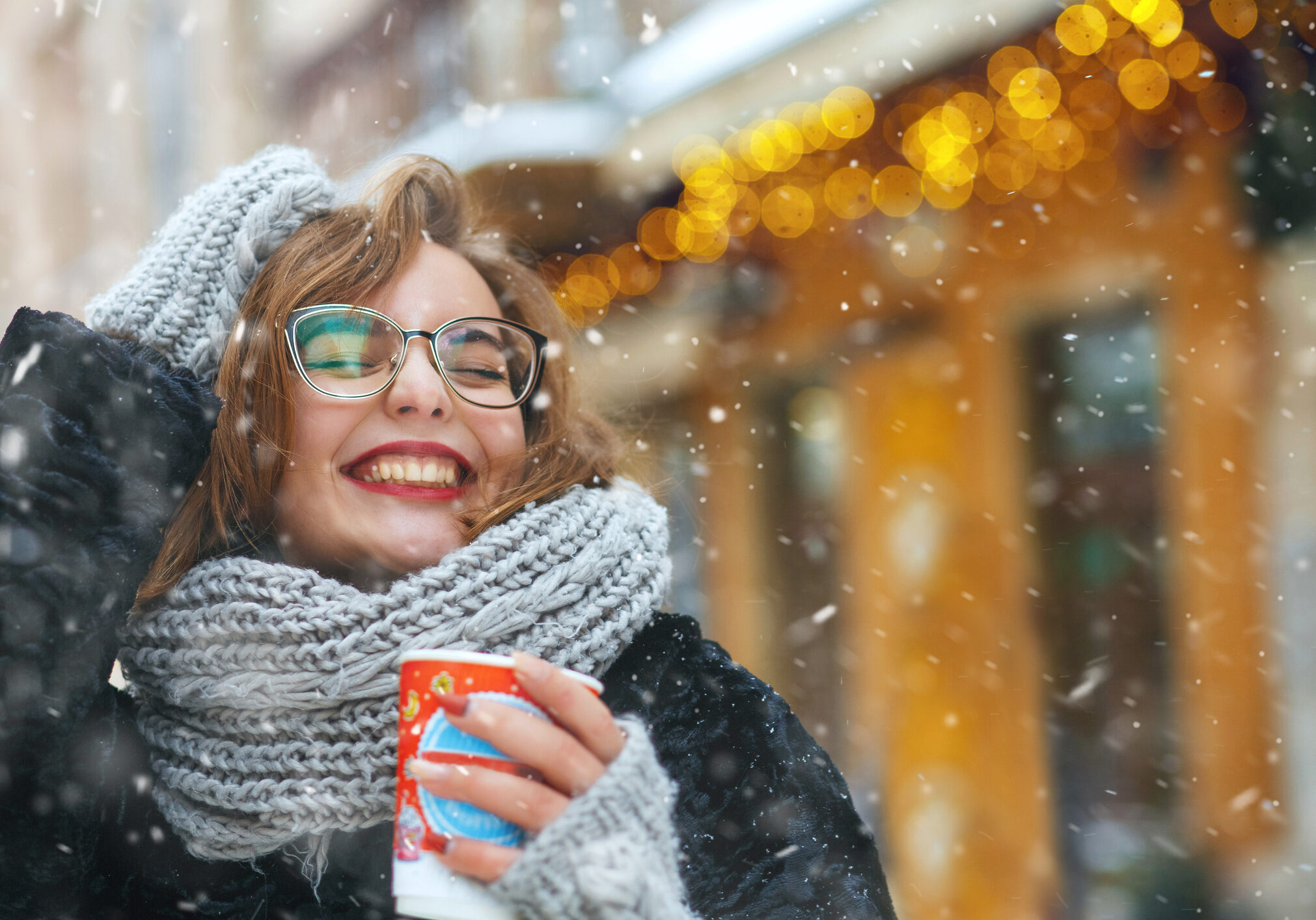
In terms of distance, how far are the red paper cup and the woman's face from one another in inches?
20.1

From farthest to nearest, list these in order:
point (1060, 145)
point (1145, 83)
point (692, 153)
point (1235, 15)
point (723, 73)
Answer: point (692, 153) → point (723, 73) → point (1060, 145) → point (1145, 83) → point (1235, 15)

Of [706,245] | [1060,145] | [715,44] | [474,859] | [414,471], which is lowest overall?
[706,245]

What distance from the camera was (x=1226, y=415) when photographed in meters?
3.91

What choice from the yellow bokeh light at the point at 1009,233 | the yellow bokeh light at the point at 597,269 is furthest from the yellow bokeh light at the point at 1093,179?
the yellow bokeh light at the point at 597,269

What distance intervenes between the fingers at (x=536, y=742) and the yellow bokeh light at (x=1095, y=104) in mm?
4143

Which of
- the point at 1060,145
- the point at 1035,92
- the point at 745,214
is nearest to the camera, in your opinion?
the point at 1035,92

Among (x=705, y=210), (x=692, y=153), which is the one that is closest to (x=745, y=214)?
(x=705, y=210)

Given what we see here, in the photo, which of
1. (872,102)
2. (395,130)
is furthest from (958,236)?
(395,130)

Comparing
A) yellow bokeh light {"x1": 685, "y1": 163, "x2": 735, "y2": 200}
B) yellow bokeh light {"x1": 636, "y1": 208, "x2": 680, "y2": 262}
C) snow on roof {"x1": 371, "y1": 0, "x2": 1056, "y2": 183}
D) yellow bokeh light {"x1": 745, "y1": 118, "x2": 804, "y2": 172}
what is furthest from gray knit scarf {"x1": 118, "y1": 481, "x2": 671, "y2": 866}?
yellow bokeh light {"x1": 636, "y1": 208, "x2": 680, "y2": 262}

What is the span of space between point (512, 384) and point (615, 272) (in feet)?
17.8

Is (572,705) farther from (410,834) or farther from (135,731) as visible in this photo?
(135,731)

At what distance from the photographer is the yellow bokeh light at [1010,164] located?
463 centimetres

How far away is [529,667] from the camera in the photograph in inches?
41.7

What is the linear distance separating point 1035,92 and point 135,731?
4312mm
